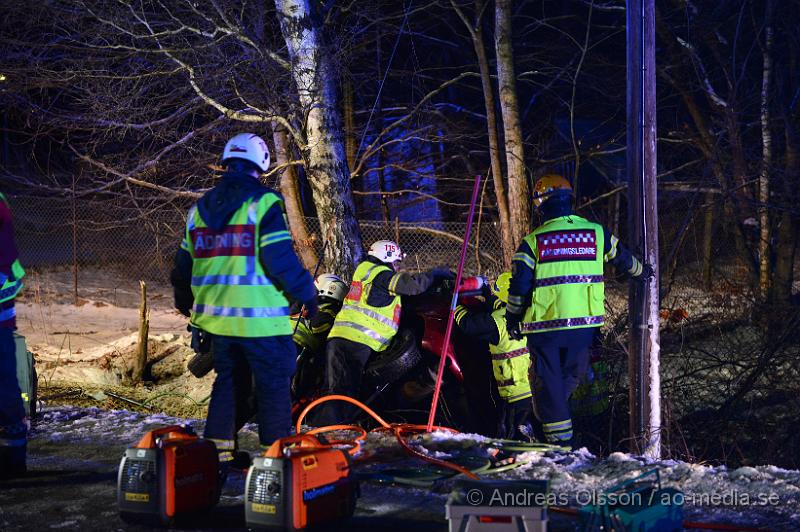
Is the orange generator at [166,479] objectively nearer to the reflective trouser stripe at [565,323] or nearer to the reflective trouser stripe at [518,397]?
the reflective trouser stripe at [565,323]

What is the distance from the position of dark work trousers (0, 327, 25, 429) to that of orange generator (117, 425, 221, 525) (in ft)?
4.33

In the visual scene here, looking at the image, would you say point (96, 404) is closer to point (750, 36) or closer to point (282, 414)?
point (282, 414)

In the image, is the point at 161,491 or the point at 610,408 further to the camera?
the point at 610,408

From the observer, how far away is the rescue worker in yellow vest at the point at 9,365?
559 cm

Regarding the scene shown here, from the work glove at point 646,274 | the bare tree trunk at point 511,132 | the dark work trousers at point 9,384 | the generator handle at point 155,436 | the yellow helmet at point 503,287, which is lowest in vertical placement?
the generator handle at point 155,436

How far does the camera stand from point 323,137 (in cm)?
1060

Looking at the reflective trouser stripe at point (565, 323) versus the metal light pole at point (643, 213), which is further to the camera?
the metal light pole at point (643, 213)

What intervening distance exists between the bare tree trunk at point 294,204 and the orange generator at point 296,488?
396 inches

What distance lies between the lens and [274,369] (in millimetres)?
5305

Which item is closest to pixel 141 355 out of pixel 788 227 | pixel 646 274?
pixel 646 274

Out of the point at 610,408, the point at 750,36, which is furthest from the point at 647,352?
the point at 750,36

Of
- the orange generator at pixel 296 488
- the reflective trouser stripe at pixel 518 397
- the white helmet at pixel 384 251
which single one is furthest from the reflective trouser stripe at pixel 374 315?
the orange generator at pixel 296 488

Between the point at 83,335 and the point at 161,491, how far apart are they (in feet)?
31.5

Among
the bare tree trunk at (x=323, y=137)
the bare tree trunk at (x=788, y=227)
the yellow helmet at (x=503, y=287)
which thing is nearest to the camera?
the yellow helmet at (x=503, y=287)
